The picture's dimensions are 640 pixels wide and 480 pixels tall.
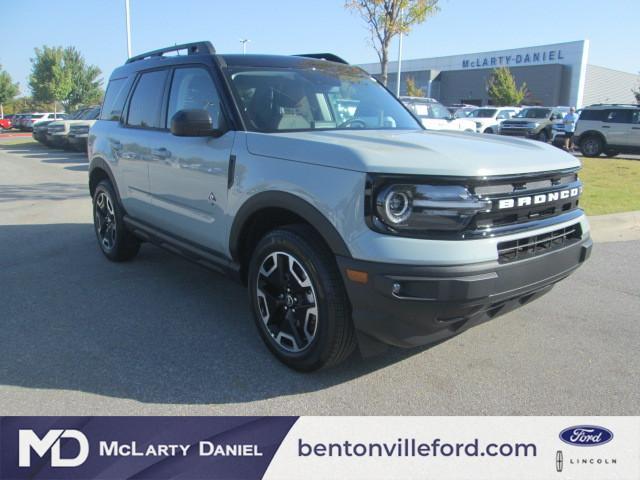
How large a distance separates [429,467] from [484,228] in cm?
120

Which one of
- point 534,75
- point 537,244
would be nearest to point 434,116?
point 537,244

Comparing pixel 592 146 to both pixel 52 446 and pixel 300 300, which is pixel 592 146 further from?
pixel 52 446

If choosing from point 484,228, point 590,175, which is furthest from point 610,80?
point 484,228

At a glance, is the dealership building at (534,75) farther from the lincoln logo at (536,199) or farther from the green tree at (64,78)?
the lincoln logo at (536,199)

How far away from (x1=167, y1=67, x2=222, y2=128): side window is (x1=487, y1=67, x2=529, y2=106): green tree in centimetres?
4664

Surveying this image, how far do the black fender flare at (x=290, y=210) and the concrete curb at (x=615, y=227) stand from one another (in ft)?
16.8

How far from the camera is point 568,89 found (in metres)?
49.4

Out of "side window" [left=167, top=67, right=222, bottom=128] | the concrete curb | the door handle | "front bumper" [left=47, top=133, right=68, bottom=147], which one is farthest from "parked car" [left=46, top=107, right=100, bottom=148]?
the concrete curb

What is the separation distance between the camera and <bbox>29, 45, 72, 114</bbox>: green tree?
155 ft

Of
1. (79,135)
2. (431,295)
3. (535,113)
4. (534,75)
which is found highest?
(534,75)

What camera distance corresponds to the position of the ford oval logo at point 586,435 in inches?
105

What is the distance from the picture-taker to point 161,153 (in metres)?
4.37

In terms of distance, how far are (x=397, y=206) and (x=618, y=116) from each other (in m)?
18.8

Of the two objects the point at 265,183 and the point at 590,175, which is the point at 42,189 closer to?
the point at 265,183
